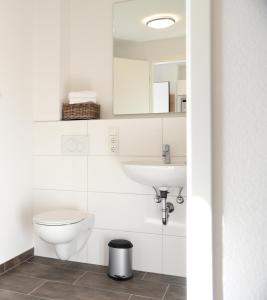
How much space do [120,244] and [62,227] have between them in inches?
17.9

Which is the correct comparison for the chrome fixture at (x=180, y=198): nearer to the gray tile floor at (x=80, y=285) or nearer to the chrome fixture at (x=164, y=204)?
the chrome fixture at (x=164, y=204)

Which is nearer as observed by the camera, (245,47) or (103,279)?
(245,47)

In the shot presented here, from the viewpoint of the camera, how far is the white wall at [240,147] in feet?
2.12

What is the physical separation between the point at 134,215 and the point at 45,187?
81 centimetres

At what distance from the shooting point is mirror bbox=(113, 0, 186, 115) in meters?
2.13

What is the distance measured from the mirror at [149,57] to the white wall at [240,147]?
4.69 ft

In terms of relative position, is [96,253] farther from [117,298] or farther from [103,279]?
[117,298]

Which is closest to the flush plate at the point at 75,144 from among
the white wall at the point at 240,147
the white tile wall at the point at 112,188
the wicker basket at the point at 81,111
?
the white tile wall at the point at 112,188

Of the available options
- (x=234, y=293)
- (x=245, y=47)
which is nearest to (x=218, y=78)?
(x=245, y=47)

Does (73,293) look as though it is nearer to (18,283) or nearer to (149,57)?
(18,283)

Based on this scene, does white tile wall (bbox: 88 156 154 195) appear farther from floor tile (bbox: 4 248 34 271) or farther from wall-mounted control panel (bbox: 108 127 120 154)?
floor tile (bbox: 4 248 34 271)

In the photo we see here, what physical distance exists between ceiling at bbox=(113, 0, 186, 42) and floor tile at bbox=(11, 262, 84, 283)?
6.36 feet

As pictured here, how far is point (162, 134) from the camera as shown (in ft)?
6.39

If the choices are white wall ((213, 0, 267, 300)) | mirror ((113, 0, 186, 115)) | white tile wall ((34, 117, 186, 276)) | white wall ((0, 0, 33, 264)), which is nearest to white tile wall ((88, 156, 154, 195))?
white tile wall ((34, 117, 186, 276))
